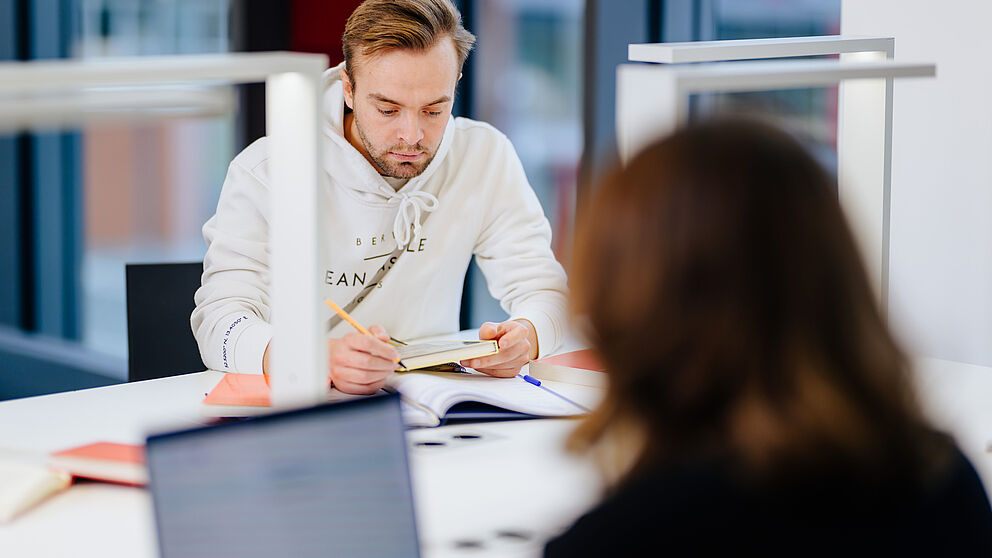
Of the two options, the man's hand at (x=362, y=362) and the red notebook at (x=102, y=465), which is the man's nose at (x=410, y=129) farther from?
the red notebook at (x=102, y=465)

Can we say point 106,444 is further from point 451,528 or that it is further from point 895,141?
point 895,141

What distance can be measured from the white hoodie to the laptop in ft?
3.15

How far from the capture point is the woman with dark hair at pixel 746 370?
69cm

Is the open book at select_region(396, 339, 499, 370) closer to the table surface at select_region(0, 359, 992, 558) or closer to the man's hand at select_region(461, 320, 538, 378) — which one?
the man's hand at select_region(461, 320, 538, 378)

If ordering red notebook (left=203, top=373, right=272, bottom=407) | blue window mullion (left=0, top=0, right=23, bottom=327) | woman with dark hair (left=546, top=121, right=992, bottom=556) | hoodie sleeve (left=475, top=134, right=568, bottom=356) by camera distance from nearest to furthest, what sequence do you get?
woman with dark hair (left=546, top=121, right=992, bottom=556), red notebook (left=203, top=373, right=272, bottom=407), hoodie sleeve (left=475, top=134, right=568, bottom=356), blue window mullion (left=0, top=0, right=23, bottom=327)

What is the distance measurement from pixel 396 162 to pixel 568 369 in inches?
20.0

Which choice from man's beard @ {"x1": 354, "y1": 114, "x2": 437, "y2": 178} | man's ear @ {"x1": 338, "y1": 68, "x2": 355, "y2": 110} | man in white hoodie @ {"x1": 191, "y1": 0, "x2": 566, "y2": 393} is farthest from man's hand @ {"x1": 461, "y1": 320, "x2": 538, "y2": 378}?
man's ear @ {"x1": 338, "y1": 68, "x2": 355, "y2": 110}

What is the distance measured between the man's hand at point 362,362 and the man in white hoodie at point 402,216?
0.61 feet

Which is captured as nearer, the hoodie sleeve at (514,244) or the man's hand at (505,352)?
the man's hand at (505,352)

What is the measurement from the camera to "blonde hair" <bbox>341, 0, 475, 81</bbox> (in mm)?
1956

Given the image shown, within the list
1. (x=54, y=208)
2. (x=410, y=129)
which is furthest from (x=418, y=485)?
(x=54, y=208)

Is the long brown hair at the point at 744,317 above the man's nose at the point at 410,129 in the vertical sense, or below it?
below

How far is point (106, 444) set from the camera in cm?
138

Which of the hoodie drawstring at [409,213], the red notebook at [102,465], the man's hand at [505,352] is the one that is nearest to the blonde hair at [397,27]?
the hoodie drawstring at [409,213]
